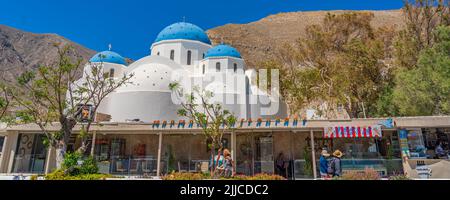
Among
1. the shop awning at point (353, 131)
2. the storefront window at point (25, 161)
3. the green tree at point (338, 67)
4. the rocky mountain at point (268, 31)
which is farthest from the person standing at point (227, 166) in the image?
the rocky mountain at point (268, 31)

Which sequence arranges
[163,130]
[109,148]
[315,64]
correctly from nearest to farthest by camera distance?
[163,130], [109,148], [315,64]

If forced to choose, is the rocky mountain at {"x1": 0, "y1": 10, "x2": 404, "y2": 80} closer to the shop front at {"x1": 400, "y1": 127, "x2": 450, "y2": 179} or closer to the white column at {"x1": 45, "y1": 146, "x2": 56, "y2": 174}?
the shop front at {"x1": 400, "y1": 127, "x2": 450, "y2": 179}

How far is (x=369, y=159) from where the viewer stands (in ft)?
41.8

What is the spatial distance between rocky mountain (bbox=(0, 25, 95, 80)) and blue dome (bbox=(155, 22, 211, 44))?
63.6 meters

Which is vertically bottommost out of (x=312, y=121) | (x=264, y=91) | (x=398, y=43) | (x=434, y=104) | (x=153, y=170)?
(x=153, y=170)

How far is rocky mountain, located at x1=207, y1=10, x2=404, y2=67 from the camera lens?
243ft

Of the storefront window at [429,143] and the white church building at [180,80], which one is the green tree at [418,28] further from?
the white church building at [180,80]

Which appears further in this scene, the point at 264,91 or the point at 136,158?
the point at 264,91

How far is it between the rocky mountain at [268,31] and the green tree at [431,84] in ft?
151

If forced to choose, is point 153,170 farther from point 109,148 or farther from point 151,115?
point 151,115

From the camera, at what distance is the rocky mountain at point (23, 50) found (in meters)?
85.1

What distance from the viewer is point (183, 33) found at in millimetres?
28094
